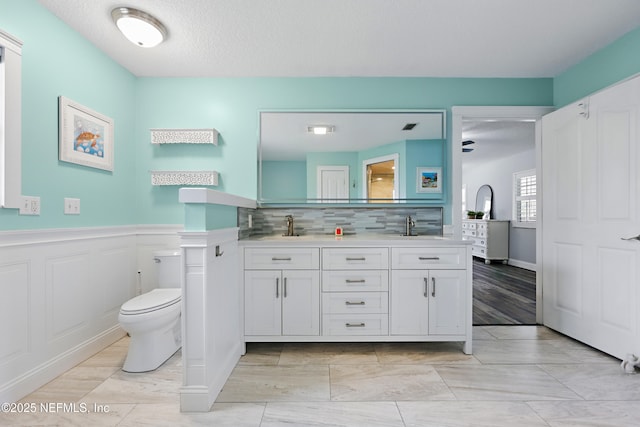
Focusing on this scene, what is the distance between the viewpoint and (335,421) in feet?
5.26

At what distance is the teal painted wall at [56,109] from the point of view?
1885 mm

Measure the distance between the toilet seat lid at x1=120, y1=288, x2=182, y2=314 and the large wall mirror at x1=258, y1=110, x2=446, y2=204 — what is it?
1.11 m

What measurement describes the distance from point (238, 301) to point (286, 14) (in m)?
2.02

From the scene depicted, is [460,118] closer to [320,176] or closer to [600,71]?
[600,71]

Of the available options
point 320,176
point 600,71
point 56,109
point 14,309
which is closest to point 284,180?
point 320,176

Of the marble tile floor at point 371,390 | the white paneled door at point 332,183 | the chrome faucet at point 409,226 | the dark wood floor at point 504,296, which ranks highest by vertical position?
the white paneled door at point 332,183

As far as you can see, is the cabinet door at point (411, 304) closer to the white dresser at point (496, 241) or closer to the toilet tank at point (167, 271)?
the toilet tank at point (167, 271)

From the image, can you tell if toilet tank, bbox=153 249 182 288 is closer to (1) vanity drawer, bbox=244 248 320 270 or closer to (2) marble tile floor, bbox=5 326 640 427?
(2) marble tile floor, bbox=5 326 640 427

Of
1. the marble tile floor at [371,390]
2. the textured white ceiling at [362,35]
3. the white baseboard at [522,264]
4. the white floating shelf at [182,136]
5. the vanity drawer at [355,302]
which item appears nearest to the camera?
the marble tile floor at [371,390]

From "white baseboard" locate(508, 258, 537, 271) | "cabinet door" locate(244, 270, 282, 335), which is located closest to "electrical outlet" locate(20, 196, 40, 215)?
"cabinet door" locate(244, 270, 282, 335)

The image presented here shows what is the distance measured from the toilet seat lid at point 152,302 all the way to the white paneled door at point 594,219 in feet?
10.4

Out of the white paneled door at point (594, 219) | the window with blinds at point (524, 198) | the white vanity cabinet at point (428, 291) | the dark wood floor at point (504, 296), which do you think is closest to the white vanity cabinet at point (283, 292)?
the white vanity cabinet at point (428, 291)

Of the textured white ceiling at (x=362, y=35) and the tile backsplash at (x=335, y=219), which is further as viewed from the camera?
the tile backsplash at (x=335, y=219)

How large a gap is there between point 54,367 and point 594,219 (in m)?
3.96
